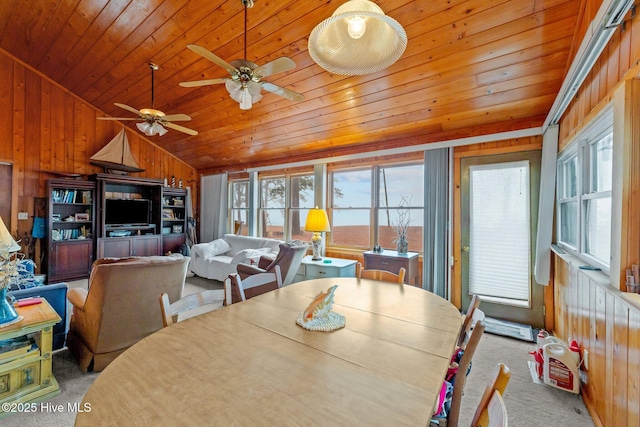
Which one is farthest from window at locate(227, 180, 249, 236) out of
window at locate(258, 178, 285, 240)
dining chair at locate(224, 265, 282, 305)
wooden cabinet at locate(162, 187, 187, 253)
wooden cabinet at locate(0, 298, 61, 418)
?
wooden cabinet at locate(0, 298, 61, 418)

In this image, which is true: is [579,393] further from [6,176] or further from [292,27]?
[6,176]

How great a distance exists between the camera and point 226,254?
560 cm

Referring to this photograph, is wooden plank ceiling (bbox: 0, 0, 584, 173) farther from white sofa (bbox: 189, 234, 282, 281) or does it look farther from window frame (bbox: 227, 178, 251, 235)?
white sofa (bbox: 189, 234, 282, 281)

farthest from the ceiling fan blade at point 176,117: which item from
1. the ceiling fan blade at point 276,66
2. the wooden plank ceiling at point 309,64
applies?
the ceiling fan blade at point 276,66

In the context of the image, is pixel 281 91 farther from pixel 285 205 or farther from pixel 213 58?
pixel 285 205

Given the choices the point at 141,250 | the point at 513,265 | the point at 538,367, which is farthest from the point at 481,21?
the point at 141,250

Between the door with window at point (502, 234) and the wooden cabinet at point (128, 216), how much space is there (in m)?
6.07

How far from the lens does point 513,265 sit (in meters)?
3.30

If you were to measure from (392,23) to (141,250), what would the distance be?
6510mm

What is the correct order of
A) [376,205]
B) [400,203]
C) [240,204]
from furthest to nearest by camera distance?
1. [240,204]
2. [376,205]
3. [400,203]

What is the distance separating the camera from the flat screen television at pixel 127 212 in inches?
221

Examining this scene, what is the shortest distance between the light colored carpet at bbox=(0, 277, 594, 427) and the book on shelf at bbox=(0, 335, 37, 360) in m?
0.37

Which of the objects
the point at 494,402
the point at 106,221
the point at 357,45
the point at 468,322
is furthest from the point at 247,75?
the point at 106,221

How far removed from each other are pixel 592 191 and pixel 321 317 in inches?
92.1
